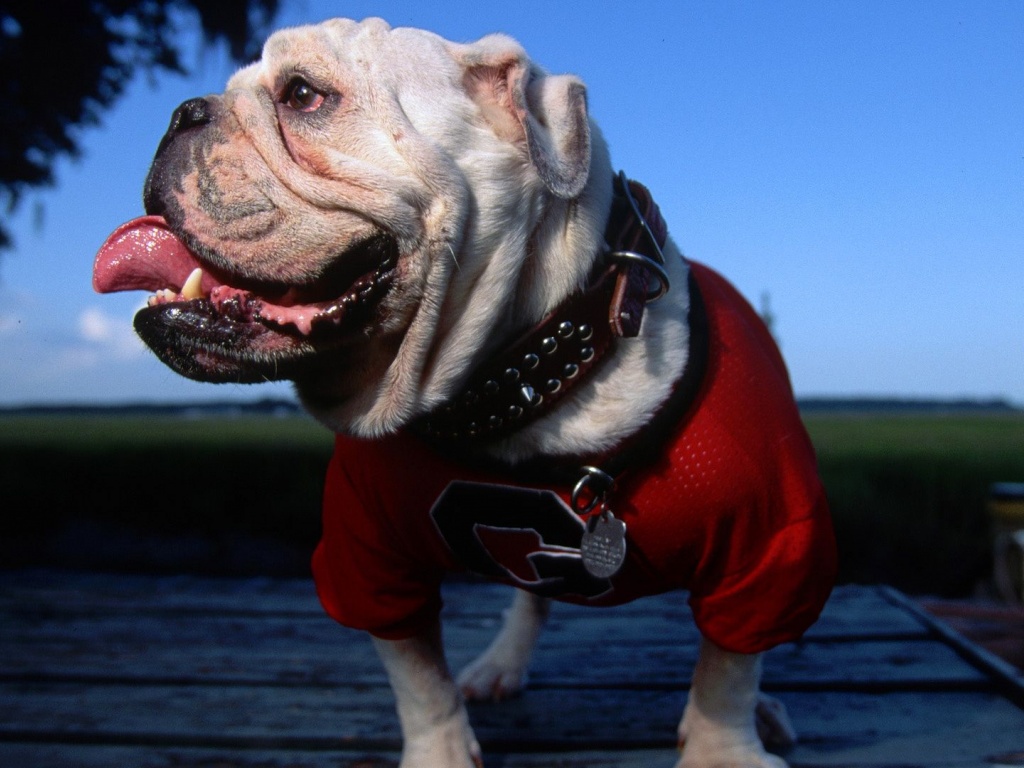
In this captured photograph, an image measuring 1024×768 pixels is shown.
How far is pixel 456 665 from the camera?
110 inches

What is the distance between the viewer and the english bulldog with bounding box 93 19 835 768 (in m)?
1.53

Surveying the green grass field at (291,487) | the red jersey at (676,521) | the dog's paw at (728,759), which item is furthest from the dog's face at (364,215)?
the green grass field at (291,487)

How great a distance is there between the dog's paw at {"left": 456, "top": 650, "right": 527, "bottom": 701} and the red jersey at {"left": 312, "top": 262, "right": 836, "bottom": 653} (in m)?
0.62

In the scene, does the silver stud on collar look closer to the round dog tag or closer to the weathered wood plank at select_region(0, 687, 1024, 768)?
the round dog tag

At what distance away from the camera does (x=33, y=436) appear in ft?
21.7

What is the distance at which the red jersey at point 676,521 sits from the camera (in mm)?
1654

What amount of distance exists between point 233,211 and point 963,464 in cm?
450

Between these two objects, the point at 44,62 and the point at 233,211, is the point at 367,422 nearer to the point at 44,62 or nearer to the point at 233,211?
the point at 233,211

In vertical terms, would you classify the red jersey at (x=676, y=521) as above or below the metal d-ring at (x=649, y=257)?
below

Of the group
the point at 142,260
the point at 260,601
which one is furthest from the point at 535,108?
the point at 260,601

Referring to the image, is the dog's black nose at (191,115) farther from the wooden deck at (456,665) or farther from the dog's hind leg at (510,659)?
the dog's hind leg at (510,659)

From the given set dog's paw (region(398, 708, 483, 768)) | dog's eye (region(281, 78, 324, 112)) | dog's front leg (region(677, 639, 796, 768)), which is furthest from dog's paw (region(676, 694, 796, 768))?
dog's eye (region(281, 78, 324, 112))

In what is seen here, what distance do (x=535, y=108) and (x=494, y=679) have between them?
59.9 inches

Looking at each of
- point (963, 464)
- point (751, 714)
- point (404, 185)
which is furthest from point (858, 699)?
point (963, 464)
